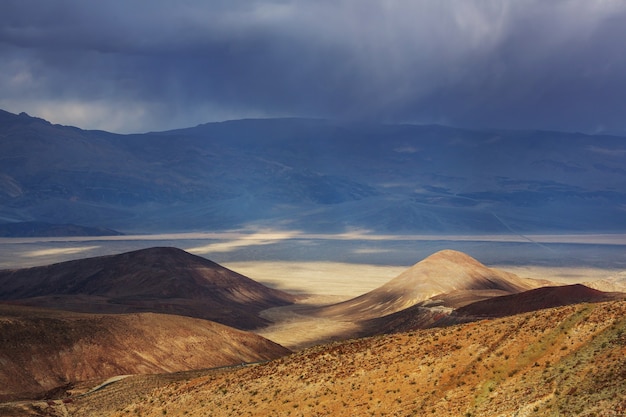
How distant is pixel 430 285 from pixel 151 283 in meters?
48.3

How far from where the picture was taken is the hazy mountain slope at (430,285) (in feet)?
392

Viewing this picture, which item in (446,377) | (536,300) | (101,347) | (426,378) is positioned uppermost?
(536,300)

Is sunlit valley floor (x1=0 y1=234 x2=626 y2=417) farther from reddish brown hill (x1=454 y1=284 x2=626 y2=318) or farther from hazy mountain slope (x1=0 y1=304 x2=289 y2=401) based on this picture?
reddish brown hill (x1=454 y1=284 x2=626 y2=318)

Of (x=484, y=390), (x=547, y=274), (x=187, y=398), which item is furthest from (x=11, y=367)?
(x=547, y=274)

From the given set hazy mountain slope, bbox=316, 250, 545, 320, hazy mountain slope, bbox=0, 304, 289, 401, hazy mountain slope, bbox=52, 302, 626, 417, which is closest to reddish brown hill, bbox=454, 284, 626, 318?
hazy mountain slope, bbox=0, 304, 289, 401

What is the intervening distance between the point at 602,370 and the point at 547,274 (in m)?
170

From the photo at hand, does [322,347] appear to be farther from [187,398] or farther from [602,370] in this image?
[602,370]

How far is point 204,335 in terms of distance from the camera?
74125mm

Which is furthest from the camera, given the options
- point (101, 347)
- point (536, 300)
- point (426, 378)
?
point (536, 300)

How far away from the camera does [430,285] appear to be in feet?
404

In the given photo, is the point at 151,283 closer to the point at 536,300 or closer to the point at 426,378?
the point at 536,300

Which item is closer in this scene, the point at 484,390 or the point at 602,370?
the point at 602,370

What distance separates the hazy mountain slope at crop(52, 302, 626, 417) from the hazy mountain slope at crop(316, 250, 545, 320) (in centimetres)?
7795

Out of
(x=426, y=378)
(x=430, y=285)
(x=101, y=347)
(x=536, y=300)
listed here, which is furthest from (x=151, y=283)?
(x=426, y=378)
